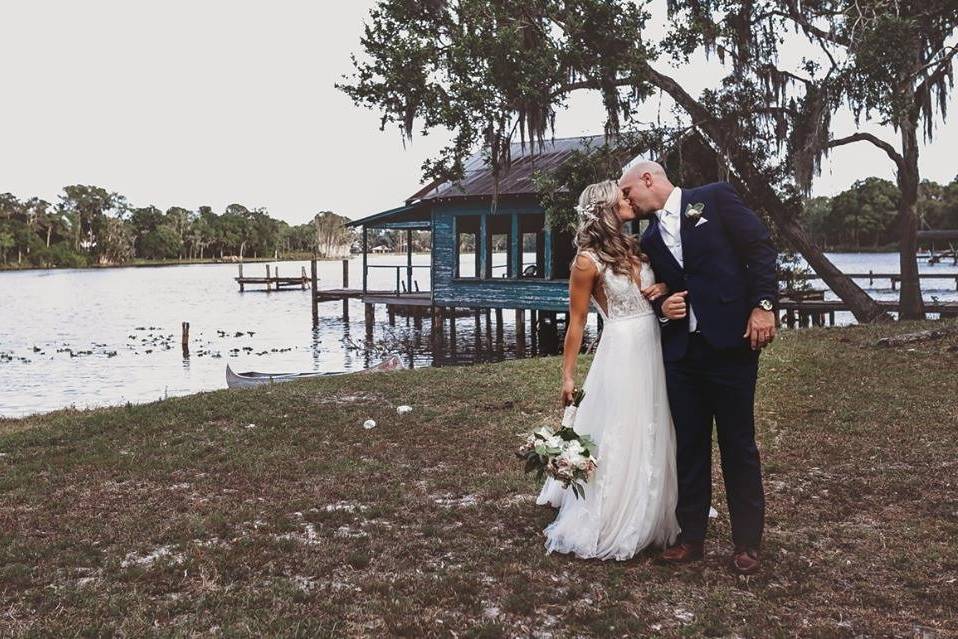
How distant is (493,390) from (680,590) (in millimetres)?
7239

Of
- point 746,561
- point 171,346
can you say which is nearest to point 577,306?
point 746,561

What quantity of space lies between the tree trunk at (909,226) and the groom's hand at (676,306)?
14907mm

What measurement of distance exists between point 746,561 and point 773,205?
15.3 metres

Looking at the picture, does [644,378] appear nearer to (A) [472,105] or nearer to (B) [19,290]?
(A) [472,105]

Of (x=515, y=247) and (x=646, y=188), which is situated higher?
(x=515, y=247)

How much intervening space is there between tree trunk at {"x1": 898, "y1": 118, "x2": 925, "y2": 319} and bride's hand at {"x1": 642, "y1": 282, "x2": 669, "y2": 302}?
14810 mm

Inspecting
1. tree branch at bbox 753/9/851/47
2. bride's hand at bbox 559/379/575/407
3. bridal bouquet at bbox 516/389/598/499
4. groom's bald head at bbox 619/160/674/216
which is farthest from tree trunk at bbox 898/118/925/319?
bridal bouquet at bbox 516/389/598/499

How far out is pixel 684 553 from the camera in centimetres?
452

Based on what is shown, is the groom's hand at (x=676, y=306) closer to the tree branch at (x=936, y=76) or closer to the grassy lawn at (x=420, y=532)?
the grassy lawn at (x=420, y=532)

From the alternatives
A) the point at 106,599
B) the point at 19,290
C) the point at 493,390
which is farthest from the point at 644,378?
the point at 19,290

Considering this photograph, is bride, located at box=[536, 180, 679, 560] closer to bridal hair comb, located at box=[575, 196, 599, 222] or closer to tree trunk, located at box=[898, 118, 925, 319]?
bridal hair comb, located at box=[575, 196, 599, 222]

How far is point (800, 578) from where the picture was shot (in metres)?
4.33

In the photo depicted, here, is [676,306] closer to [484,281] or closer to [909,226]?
[909,226]

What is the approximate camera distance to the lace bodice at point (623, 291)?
453 cm
